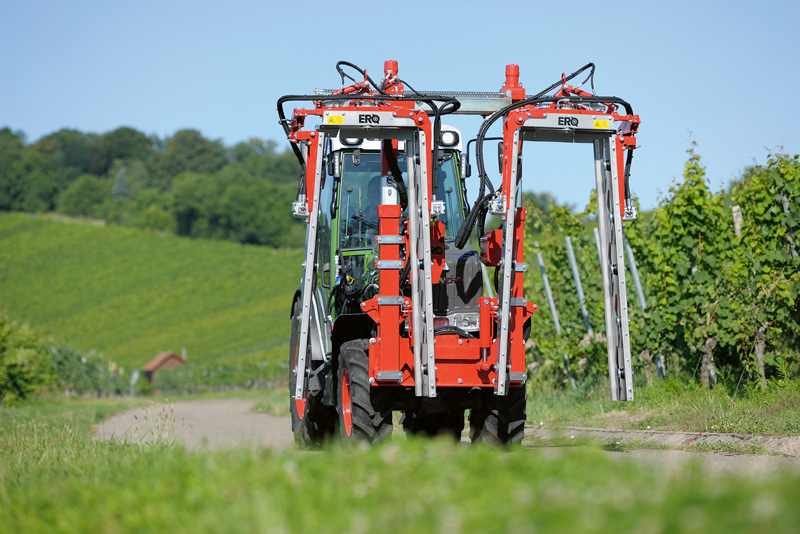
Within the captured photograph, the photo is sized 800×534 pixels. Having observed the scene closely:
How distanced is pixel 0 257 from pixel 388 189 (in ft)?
236

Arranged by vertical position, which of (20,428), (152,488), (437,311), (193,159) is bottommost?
(20,428)

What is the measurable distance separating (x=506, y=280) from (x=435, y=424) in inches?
106

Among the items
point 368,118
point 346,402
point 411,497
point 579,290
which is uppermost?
point 368,118

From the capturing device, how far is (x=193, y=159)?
135750mm

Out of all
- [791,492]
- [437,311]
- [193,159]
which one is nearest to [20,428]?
[437,311]

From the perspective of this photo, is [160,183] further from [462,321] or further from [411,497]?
[411,497]

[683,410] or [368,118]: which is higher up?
[368,118]

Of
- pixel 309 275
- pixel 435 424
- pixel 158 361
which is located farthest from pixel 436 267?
pixel 158 361

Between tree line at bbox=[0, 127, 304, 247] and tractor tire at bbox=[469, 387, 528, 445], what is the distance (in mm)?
73225

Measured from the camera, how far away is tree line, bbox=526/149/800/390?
433 inches

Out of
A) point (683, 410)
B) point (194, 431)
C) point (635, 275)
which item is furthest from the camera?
point (194, 431)

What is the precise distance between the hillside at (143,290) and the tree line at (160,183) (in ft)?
27.9

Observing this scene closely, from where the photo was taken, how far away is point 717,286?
12.2 m

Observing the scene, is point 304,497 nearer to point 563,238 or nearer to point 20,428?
point 20,428
